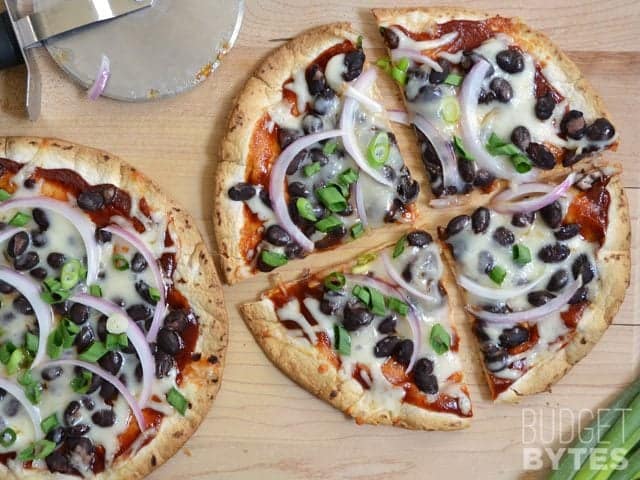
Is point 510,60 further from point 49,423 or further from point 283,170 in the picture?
point 49,423

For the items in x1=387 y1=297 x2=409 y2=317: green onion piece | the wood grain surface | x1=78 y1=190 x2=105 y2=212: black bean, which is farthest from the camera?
the wood grain surface

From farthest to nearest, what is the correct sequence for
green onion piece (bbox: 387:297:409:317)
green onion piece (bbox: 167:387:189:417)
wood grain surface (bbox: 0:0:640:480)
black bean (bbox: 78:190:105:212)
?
wood grain surface (bbox: 0:0:640:480), green onion piece (bbox: 387:297:409:317), green onion piece (bbox: 167:387:189:417), black bean (bbox: 78:190:105:212)

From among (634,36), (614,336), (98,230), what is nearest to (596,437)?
(614,336)

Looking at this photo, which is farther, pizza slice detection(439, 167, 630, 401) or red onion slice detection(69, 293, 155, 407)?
pizza slice detection(439, 167, 630, 401)

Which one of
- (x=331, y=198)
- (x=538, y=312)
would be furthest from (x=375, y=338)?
(x=538, y=312)

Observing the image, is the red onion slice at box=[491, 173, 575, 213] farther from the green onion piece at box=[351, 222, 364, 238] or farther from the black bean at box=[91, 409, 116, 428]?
the black bean at box=[91, 409, 116, 428]

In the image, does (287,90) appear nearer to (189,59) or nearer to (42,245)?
(189,59)

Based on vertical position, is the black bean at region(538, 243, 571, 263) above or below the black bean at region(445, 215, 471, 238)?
below

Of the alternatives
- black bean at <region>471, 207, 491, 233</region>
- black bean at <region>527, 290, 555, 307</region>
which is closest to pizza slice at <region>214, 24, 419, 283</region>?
black bean at <region>471, 207, 491, 233</region>
